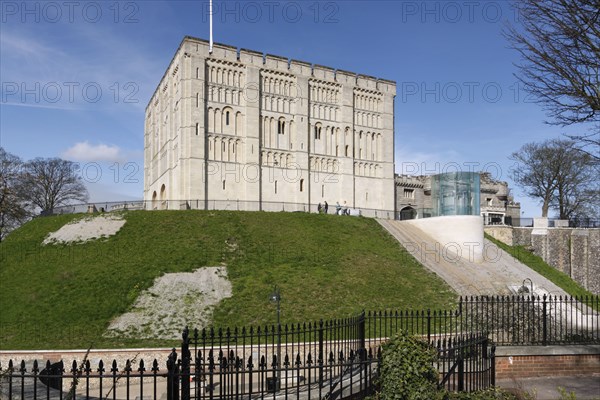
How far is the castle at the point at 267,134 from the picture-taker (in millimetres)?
47125

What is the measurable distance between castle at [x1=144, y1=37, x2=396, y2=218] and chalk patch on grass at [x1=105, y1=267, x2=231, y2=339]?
69.0 feet

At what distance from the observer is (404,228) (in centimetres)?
3709

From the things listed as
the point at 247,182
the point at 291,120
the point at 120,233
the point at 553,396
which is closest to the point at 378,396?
the point at 553,396

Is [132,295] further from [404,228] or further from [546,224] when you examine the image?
[546,224]

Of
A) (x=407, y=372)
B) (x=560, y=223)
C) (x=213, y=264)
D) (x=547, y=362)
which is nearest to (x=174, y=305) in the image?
(x=213, y=264)

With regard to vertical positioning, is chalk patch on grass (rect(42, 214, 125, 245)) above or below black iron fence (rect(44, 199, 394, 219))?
below

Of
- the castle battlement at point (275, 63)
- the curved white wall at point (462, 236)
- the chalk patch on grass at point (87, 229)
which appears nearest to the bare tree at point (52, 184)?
the castle battlement at point (275, 63)

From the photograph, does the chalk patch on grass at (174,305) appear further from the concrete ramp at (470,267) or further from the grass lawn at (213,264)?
the concrete ramp at (470,267)

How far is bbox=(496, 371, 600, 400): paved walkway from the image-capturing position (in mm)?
12242

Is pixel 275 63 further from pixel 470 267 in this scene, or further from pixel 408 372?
pixel 408 372

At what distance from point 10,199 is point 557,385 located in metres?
54.6

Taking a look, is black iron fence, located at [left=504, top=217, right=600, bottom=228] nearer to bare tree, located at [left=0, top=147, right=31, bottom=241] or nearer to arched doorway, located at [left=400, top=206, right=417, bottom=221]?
arched doorway, located at [left=400, top=206, right=417, bottom=221]

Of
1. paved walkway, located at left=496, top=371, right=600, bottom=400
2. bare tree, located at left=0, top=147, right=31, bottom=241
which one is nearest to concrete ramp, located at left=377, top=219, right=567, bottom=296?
paved walkway, located at left=496, top=371, right=600, bottom=400

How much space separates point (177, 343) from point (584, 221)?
46.0 metres
